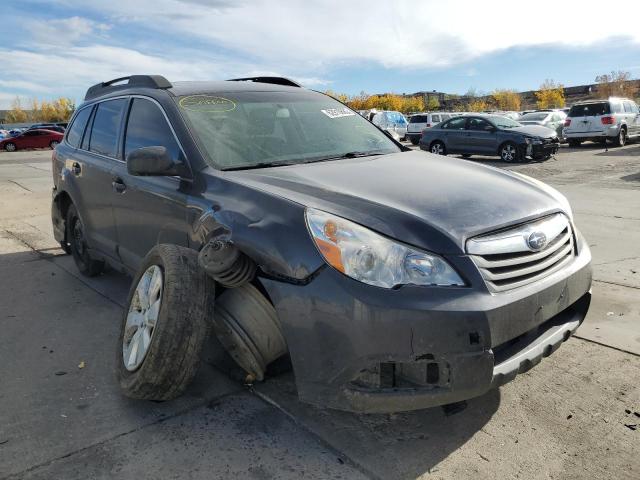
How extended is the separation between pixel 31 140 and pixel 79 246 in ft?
118

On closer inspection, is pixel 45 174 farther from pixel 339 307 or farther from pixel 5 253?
pixel 339 307

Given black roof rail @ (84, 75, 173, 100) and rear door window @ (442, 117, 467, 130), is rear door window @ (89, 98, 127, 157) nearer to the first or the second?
black roof rail @ (84, 75, 173, 100)

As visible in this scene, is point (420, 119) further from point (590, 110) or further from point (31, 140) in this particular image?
point (31, 140)

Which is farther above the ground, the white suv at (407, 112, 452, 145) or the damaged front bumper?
the white suv at (407, 112, 452, 145)

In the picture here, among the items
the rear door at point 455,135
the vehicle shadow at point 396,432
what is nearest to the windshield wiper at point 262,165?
the vehicle shadow at point 396,432

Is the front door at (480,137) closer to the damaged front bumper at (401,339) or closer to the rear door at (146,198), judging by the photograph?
the rear door at (146,198)

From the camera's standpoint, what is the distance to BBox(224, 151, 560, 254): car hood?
242cm

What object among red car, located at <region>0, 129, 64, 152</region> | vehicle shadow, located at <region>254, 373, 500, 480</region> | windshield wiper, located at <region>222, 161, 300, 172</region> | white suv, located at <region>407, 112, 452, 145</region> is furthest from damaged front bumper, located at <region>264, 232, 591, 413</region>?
red car, located at <region>0, 129, 64, 152</region>

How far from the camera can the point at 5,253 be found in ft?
22.2

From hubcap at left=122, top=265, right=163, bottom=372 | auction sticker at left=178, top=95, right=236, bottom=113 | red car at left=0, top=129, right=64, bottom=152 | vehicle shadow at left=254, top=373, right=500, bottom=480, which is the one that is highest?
red car at left=0, top=129, right=64, bottom=152

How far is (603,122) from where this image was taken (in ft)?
70.1

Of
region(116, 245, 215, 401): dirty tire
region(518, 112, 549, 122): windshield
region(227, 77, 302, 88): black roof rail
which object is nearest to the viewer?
region(116, 245, 215, 401): dirty tire

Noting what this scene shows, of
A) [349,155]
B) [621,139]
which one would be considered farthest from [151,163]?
[621,139]

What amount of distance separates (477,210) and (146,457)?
6.29 feet
